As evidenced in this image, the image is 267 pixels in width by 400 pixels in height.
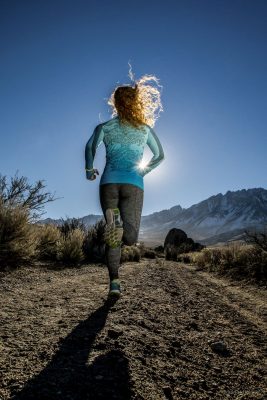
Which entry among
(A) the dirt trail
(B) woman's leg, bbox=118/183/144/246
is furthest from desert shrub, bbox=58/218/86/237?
(A) the dirt trail

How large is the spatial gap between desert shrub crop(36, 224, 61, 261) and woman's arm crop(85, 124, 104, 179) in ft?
9.46

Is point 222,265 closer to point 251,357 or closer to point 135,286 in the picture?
point 135,286

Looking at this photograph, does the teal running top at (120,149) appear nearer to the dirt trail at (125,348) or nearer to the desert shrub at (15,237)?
the dirt trail at (125,348)

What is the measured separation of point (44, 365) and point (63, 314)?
99 cm

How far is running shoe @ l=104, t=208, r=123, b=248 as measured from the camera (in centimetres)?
367

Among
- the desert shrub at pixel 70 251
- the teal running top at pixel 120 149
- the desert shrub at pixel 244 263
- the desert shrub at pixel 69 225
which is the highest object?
the teal running top at pixel 120 149

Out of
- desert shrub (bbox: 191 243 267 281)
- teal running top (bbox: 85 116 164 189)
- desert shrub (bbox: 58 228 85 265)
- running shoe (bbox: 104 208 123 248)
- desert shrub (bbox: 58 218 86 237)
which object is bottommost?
desert shrub (bbox: 191 243 267 281)

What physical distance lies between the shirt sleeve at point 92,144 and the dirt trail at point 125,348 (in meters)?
1.47

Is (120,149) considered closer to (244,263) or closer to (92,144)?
(92,144)

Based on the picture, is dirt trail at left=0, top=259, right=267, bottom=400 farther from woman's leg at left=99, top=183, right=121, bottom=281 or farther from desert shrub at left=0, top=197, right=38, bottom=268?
desert shrub at left=0, top=197, right=38, bottom=268

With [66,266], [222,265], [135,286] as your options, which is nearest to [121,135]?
[135,286]

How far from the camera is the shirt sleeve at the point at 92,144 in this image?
3965mm

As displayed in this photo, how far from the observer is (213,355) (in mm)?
2096

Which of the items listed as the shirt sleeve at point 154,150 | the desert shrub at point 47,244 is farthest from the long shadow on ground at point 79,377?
the desert shrub at point 47,244
